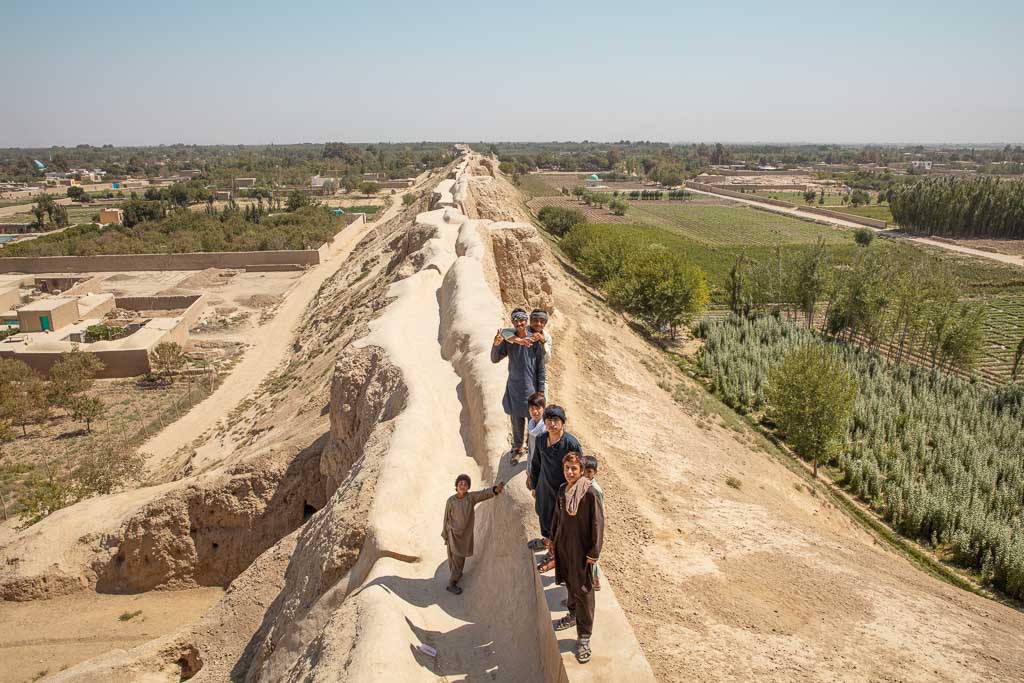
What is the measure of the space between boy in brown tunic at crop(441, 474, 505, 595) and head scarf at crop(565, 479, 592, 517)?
179 centimetres

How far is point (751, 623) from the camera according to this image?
26.1 ft

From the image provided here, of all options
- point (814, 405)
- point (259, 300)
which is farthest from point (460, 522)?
point (259, 300)

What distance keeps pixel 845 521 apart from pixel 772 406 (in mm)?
9039

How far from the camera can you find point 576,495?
5215mm

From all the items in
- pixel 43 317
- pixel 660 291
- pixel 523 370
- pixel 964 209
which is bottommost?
pixel 43 317

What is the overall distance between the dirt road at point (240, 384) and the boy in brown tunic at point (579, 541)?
15129 millimetres

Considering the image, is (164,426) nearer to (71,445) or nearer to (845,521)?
(71,445)

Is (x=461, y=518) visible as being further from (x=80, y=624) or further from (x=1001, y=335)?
(x=1001, y=335)

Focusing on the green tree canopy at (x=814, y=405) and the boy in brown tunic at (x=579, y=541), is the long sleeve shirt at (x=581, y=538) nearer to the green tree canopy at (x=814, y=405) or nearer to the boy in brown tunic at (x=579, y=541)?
the boy in brown tunic at (x=579, y=541)

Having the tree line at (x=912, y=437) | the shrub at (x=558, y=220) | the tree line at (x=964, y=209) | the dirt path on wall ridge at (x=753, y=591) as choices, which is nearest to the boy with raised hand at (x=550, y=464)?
the dirt path on wall ridge at (x=753, y=591)

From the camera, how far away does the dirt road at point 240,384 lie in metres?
22.2

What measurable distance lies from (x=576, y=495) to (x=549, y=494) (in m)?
0.80

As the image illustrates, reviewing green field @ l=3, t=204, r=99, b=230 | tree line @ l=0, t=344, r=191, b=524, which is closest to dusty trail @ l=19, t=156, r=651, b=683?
tree line @ l=0, t=344, r=191, b=524

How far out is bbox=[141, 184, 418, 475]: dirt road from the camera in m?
22.2
